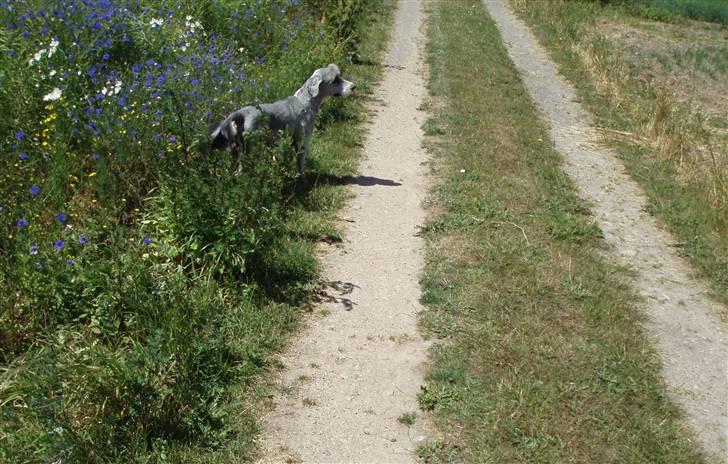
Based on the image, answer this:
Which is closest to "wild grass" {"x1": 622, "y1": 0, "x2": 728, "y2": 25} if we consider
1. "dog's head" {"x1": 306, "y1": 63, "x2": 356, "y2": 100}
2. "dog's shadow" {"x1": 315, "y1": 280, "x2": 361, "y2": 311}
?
"dog's head" {"x1": 306, "y1": 63, "x2": 356, "y2": 100}

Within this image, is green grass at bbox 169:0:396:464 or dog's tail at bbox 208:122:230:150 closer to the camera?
green grass at bbox 169:0:396:464

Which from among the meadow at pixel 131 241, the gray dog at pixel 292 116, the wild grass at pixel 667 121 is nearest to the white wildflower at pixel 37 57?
the meadow at pixel 131 241

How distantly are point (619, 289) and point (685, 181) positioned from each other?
3501 mm

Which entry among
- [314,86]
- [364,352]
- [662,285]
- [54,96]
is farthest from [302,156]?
[662,285]

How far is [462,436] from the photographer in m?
4.11

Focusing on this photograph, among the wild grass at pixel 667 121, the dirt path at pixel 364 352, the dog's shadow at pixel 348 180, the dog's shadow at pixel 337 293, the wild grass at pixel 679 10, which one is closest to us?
the dirt path at pixel 364 352

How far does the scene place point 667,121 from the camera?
1037cm

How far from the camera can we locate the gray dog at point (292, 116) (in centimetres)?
617

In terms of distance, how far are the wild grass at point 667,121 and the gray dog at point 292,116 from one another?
3.96 metres

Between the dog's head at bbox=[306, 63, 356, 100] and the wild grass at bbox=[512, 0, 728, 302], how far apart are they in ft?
12.4

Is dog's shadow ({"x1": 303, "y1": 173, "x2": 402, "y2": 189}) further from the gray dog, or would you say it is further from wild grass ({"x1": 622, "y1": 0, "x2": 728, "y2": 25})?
wild grass ({"x1": 622, "y1": 0, "x2": 728, "y2": 25})

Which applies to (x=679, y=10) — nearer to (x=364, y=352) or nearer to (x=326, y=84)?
(x=326, y=84)

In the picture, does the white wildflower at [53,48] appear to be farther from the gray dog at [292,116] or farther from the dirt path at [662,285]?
the dirt path at [662,285]

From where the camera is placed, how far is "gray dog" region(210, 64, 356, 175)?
6168mm
